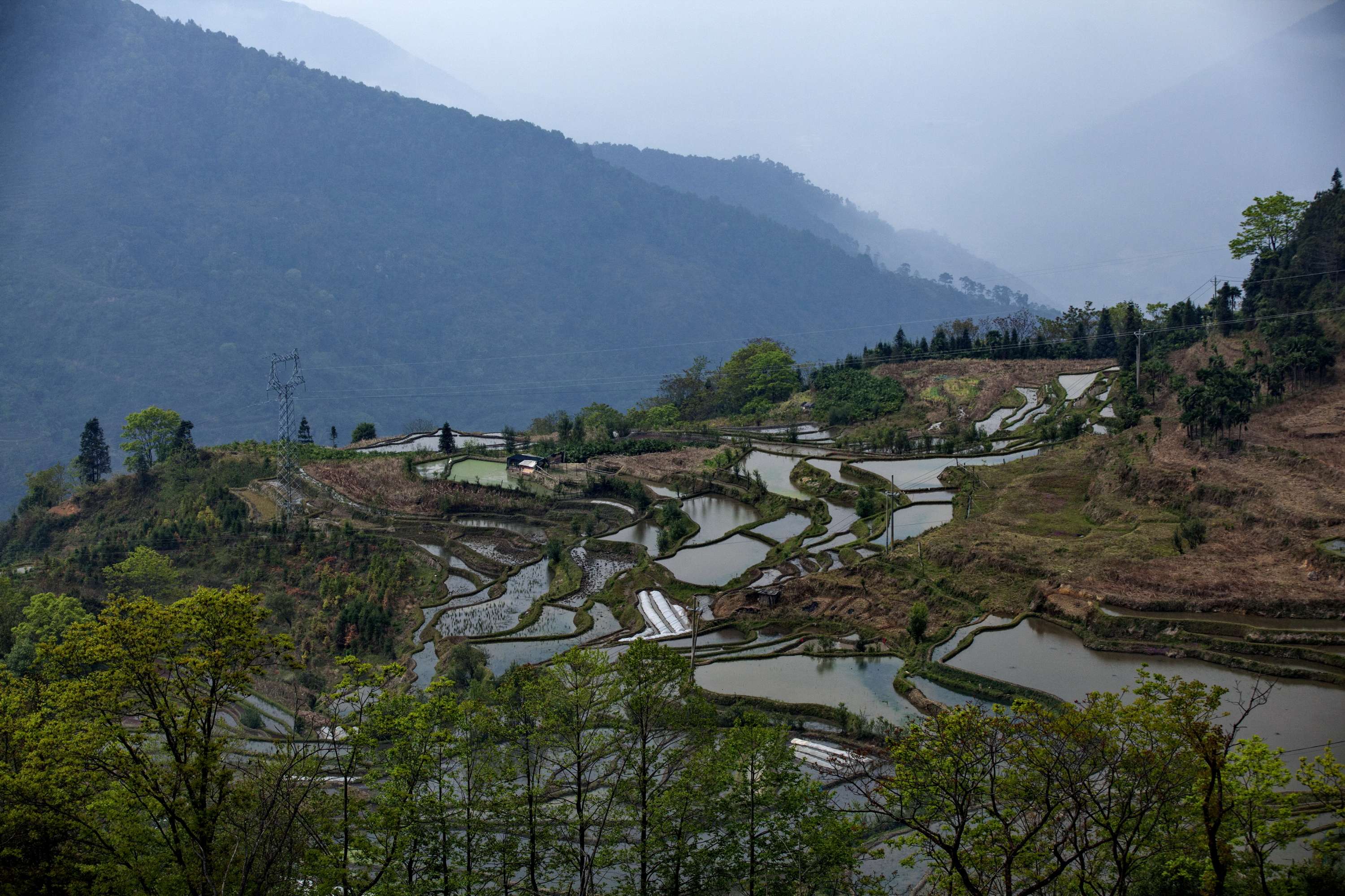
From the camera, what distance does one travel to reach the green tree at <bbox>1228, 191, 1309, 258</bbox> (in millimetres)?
54000

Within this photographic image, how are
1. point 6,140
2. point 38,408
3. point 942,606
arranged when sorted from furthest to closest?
1. point 6,140
2. point 38,408
3. point 942,606

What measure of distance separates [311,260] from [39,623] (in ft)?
455

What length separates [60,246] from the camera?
132m

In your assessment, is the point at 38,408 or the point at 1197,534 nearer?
the point at 1197,534

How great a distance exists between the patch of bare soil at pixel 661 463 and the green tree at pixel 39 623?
84.6ft

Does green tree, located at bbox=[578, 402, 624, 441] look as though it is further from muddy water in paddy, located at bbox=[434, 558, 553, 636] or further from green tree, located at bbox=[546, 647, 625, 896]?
green tree, located at bbox=[546, 647, 625, 896]

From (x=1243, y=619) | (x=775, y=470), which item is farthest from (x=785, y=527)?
(x=1243, y=619)

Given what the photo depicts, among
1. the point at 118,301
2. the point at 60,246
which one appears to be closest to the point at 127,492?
the point at 118,301

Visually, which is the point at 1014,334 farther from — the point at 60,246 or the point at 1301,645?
the point at 60,246

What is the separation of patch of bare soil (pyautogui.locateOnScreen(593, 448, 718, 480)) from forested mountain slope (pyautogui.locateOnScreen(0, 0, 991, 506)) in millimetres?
77408

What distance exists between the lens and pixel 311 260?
159m

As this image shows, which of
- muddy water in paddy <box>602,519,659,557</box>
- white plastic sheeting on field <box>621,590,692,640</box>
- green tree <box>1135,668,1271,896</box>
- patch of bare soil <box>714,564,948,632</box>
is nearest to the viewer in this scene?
green tree <box>1135,668,1271,896</box>

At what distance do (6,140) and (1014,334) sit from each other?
542ft

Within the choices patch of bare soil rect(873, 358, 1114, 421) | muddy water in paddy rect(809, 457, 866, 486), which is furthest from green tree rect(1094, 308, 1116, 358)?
muddy water in paddy rect(809, 457, 866, 486)
